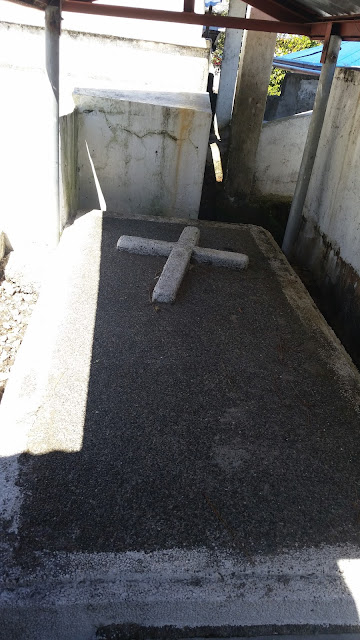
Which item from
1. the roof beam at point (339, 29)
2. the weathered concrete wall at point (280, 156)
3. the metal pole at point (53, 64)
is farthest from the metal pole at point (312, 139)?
the metal pole at point (53, 64)

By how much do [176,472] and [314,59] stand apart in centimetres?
1313

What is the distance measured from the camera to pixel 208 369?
3.40 m

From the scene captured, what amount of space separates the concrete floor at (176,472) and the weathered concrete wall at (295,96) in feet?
30.1

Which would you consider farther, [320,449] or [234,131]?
[234,131]

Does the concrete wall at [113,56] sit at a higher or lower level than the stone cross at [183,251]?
higher

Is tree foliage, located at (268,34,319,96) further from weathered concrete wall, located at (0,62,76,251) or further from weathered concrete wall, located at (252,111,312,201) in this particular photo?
weathered concrete wall, located at (0,62,76,251)

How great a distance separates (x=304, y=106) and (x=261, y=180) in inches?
196

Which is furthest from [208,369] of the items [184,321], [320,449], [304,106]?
[304,106]

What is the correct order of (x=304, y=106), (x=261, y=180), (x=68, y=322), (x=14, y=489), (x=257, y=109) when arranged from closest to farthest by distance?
(x=14, y=489) < (x=68, y=322) < (x=257, y=109) < (x=261, y=180) < (x=304, y=106)

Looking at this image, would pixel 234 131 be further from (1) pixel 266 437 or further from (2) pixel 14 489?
(2) pixel 14 489

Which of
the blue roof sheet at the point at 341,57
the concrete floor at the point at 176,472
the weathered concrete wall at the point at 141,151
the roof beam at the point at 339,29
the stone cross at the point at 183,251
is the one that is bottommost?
the concrete floor at the point at 176,472

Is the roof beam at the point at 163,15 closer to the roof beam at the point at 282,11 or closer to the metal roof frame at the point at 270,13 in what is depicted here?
the metal roof frame at the point at 270,13

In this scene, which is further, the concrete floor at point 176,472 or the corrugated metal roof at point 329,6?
the corrugated metal roof at point 329,6

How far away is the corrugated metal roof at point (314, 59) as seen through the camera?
1083 centimetres
